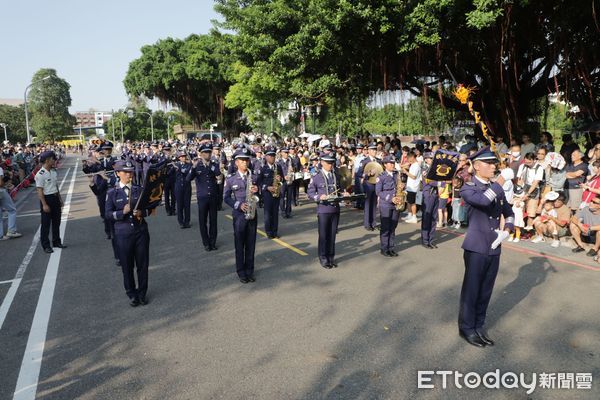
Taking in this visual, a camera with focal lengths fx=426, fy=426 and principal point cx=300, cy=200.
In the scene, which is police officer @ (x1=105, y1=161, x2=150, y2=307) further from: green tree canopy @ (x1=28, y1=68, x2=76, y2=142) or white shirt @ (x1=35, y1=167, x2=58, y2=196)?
green tree canopy @ (x1=28, y1=68, x2=76, y2=142)

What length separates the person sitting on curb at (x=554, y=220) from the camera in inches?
353

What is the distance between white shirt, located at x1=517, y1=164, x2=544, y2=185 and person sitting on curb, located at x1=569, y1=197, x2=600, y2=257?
1458 millimetres

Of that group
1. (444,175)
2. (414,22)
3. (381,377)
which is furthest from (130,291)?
(414,22)

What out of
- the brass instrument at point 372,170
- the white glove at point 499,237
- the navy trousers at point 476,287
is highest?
the brass instrument at point 372,170

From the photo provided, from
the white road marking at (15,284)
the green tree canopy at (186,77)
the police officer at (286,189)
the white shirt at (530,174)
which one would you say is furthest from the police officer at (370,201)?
the green tree canopy at (186,77)

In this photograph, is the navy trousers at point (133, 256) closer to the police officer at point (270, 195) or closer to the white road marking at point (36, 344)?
the white road marking at point (36, 344)

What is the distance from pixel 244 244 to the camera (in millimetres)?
7020

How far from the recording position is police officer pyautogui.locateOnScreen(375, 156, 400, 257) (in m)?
8.34

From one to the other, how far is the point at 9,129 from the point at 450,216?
88346 millimetres

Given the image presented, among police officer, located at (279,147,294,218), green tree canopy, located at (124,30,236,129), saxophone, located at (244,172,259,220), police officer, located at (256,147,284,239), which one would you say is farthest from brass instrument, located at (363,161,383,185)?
green tree canopy, located at (124,30,236,129)

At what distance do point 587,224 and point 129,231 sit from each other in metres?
8.32

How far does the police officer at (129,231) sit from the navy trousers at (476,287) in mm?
4279

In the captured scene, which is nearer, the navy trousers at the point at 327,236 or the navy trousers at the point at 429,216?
the navy trousers at the point at 327,236

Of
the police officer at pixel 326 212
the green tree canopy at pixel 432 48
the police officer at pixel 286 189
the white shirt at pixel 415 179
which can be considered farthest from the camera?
the police officer at pixel 286 189
